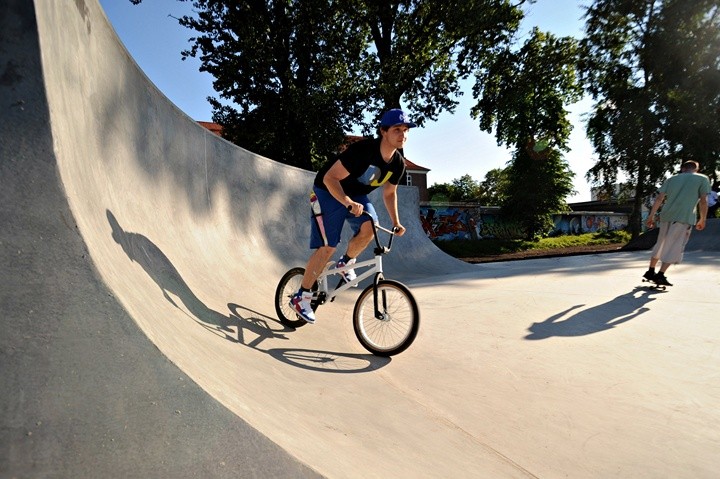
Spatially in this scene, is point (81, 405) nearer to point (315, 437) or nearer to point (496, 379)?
point (315, 437)

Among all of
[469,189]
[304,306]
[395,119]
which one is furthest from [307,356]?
[469,189]

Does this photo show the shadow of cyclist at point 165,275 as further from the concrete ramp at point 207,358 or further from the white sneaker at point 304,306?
the white sneaker at point 304,306

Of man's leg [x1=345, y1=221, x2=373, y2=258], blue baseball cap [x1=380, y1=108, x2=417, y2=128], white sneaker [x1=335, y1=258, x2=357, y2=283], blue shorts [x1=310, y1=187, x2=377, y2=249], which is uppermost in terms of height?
blue baseball cap [x1=380, y1=108, x2=417, y2=128]

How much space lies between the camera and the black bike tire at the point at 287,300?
3.80m

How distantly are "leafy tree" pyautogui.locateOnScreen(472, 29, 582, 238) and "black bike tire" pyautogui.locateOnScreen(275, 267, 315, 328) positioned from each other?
1967cm

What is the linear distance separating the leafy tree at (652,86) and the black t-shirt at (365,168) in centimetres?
2269

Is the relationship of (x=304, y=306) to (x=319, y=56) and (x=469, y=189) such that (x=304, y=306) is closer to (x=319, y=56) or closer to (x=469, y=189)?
(x=319, y=56)

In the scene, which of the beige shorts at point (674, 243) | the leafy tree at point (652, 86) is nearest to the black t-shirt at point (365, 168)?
the beige shorts at point (674, 243)

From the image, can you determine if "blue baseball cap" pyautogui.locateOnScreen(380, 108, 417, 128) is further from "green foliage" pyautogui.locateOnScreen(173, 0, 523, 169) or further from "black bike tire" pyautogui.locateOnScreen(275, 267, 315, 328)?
"green foliage" pyautogui.locateOnScreen(173, 0, 523, 169)

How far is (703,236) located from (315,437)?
53.7 ft

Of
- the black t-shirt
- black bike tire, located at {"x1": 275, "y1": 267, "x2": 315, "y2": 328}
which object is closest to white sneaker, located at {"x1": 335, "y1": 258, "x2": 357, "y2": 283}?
black bike tire, located at {"x1": 275, "y1": 267, "x2": 315, "y2": 328}

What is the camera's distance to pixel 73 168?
1.74m

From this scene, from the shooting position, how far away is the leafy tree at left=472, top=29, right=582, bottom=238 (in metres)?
20.7

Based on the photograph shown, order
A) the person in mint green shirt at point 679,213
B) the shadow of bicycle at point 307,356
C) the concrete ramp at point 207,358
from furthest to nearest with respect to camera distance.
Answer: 1. the person in mint green shirt at point 679,213
2. the shadow of bicycle at point 307,356
3. the concrete ramp at point 207,358
